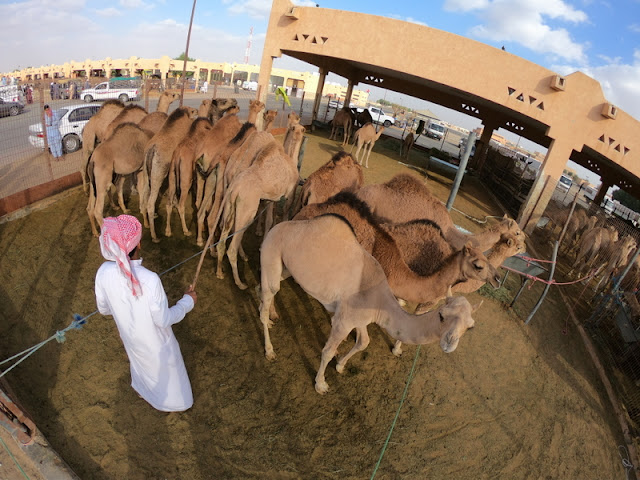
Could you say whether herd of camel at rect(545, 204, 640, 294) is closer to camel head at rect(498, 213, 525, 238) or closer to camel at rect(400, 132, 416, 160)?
camel head at rect(498, 213, 525, 238)

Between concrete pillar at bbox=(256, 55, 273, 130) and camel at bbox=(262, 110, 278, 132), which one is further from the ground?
concrete pillar at bbox=(256, 55, 273, 130)

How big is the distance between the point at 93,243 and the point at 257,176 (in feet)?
9.76

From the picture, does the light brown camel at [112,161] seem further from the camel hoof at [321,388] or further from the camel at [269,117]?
the camel hoof at [321,388]

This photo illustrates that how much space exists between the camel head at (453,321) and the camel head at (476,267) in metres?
0.94

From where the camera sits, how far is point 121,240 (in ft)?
7.97

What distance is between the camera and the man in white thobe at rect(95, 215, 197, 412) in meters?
2.47

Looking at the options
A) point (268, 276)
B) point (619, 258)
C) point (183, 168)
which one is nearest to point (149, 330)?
point (268, 276)

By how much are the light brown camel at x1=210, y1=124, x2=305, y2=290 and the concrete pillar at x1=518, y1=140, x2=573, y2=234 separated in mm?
9765

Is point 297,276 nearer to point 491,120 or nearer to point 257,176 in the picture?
point 257,176

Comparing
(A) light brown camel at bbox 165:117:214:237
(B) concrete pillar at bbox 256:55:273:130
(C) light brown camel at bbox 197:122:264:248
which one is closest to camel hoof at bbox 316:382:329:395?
A: (C) light brown camel at bbox 197:122:264:248

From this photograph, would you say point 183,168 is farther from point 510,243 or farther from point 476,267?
point 510,243

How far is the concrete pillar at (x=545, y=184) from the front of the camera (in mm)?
11586

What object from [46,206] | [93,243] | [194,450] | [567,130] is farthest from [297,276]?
[567,130]

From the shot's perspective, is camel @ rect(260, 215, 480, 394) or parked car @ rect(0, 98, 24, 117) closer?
camel @ rect(260, 215, 480, 394)
